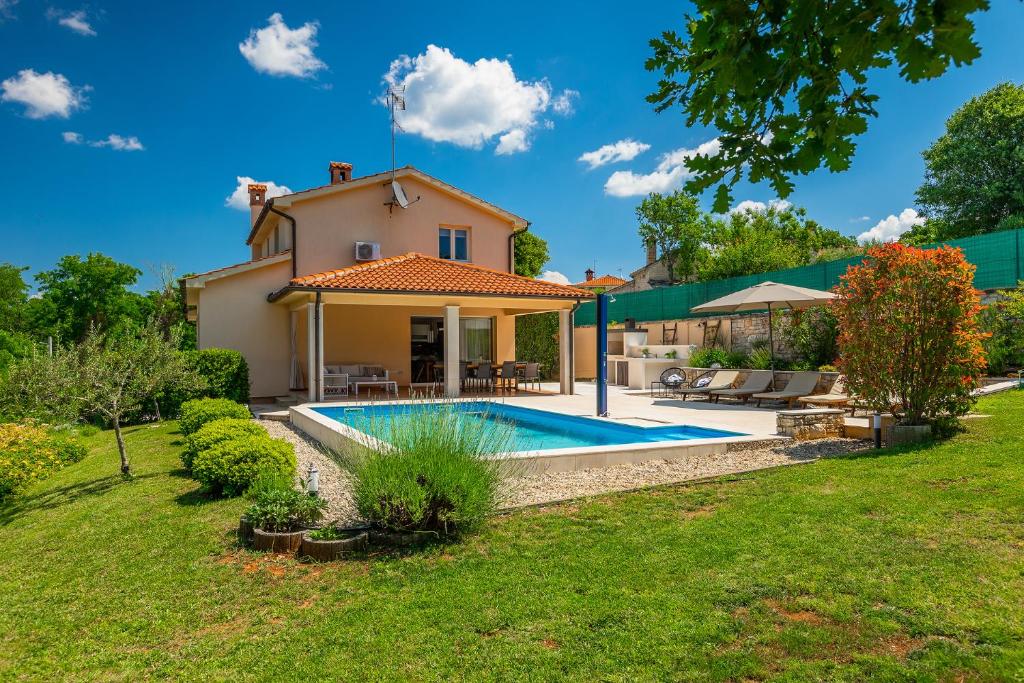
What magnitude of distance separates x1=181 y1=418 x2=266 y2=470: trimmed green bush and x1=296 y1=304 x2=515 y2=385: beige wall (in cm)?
1139

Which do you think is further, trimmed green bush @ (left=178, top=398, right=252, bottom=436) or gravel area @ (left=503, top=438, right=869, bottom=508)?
trimmed green bush @ (left=178, top=398, right=252, bottom=436)

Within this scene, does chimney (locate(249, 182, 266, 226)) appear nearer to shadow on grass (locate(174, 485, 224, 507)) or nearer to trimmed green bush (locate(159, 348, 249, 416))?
trimmed green bush (locate(159, 348, 249, 416))

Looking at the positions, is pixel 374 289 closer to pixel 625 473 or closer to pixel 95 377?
pixel 95 377

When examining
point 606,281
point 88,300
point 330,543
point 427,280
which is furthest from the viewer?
point 606,281

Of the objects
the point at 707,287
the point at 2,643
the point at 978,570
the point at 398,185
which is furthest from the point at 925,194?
the point at 2,643

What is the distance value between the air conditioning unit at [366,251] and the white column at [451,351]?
4060 mm

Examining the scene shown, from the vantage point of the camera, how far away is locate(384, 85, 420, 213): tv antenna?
776 inches

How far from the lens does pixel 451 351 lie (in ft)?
57.5

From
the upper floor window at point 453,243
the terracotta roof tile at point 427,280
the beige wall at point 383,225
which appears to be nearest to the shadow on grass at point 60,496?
the terracotta roof tile at point 427,280

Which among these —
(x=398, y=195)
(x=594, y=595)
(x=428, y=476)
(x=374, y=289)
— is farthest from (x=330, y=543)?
(x=398, y=195)

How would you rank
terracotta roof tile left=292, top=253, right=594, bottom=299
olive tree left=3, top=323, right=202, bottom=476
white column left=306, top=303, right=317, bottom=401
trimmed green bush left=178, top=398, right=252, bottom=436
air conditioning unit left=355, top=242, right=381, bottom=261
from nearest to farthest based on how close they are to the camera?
1. olive tree left=3, top=323, right=202, bottom=476
2. trimmed green bush left=178, top=398, right=252, bottom=436
3. white column left=306, top=303, right=317, bottom=401
4. terracotta roof tile left=292, top=253, right=594, bottom=299
5. air conditioning unit left=355, top=242, right=381, bottom=261

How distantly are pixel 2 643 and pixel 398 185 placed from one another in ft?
57.8

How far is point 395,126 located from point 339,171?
414cm

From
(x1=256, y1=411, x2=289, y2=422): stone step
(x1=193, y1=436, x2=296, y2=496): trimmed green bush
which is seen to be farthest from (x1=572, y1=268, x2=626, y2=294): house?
(x1=193, y1=436, x2=296, y2=496): trimmed green bush
